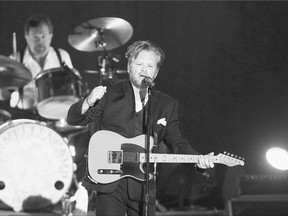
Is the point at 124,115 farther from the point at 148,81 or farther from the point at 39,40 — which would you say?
the point at 39,40

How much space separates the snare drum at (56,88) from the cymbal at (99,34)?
50cm

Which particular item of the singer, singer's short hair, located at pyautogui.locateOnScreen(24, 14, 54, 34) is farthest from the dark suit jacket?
singer's short hair, located at pyautogui.locateOnScreen(24, 14, 54, 34)

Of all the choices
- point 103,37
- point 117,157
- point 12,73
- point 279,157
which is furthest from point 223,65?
point 117,157

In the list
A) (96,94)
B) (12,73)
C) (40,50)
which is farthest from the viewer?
(40,50)

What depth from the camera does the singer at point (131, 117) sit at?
282cm

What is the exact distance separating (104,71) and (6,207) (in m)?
1.73

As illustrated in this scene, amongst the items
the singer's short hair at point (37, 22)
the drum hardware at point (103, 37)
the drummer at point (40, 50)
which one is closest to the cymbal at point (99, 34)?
the drum hardware at point (103, 37)

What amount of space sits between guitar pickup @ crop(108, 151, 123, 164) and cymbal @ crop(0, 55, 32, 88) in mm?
1745

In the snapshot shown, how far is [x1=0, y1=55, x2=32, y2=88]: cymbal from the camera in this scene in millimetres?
4188

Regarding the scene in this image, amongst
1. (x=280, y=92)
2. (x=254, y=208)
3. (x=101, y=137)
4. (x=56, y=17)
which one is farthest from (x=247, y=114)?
(x=101, y=137)

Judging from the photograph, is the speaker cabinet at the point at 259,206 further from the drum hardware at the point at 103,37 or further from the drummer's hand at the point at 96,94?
the drummer's hand at the point at 96,94

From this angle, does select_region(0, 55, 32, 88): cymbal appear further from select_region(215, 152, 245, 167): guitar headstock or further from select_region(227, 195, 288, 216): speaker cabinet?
select_region(227, 195, 288, 216): speaker cabinet

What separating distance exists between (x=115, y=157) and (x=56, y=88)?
190 cm

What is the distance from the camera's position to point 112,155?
115 inches
